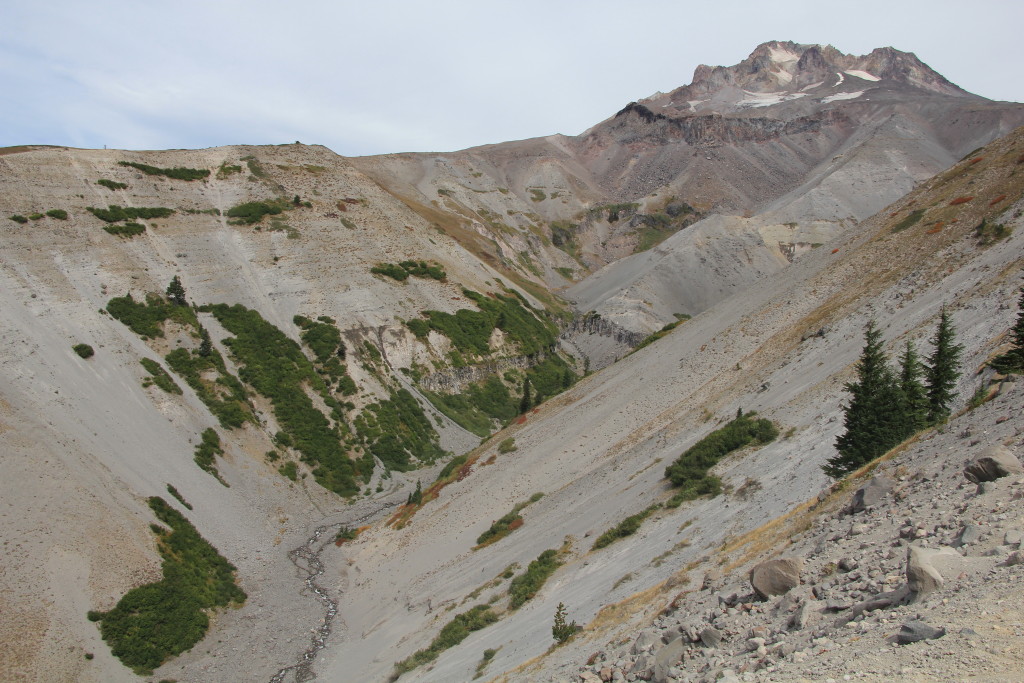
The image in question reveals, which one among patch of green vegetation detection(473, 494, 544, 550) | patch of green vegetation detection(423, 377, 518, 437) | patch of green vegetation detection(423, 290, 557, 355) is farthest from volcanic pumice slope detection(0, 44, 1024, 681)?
patch of green vegetation detection(423, 290, 557, 355)

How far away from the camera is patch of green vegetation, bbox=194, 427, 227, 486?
4622 cm

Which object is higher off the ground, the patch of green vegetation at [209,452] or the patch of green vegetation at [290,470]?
the patch of green vegetation at [209,452]

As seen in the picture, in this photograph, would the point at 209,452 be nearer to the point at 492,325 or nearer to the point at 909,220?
the point at 492,325

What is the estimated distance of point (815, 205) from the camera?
138 m

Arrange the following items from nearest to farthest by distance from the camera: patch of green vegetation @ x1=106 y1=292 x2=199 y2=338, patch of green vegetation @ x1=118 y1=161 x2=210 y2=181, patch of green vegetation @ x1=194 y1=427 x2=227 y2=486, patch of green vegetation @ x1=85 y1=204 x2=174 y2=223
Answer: patch of green vegetation @ x1=194 y1=427 x2=227 y2=486 → patch of green vegetation @ x1=106 y1=292 x2=199 y2=338 → patch of green vegetation @ x1=85 y1=204 x2=174 y2=223 → patch of green vegetation @ x1=118 y1=161 x2=210 y2=181

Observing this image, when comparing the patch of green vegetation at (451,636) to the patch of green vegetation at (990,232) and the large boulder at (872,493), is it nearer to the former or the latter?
the large boulder at (872,493)

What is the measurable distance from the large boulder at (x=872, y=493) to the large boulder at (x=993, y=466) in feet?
5.77

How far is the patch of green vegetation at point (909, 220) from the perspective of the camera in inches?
1924

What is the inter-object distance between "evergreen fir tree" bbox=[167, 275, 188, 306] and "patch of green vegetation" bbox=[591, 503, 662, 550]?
5102 centimetres

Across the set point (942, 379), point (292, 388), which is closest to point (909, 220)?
point (942, 379)

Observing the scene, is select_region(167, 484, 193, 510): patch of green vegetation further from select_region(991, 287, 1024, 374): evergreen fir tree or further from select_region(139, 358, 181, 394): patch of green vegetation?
select_region(991, 287, 1024, 374): evergreen fir tree

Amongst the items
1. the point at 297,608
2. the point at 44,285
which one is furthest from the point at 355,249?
the point at 297,608

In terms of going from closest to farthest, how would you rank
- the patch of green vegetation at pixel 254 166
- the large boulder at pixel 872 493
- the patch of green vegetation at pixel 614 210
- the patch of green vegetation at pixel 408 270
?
Answer: the large boulder at pixel 872 493 < the patch of green vegetation at pixel 408 270 < the patch of green vegetation at pixel 254 166 < the patch of green vegetation at pixel 614 210

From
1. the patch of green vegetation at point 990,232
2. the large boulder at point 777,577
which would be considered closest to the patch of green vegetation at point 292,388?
the large boulder at point 777,577
